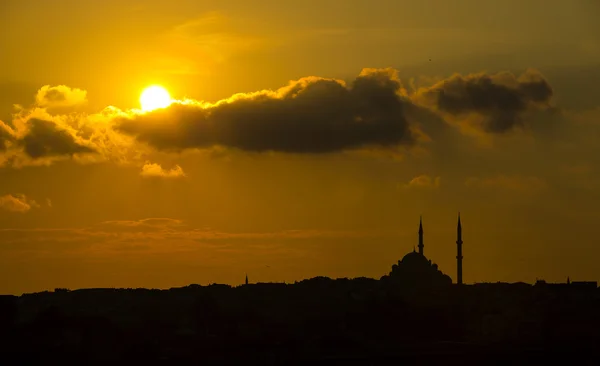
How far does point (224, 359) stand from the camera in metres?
128

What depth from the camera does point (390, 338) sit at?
17650cm

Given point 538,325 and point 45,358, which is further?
point 538,325

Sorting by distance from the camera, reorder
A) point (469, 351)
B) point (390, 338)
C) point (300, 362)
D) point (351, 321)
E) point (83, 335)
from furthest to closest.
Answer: point (351, 321) → point (390, 338) → point (83, 335) → point (469, 351) → point (300, 362)

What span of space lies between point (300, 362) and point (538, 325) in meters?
70.8

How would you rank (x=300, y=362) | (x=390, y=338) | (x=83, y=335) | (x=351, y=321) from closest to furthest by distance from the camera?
(x=300, y=362) < (x=83, y=335) < (x=390, y=338) < (x=351, y=321)

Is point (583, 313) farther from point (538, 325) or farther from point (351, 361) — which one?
point (351, 361)

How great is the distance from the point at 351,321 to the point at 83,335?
50.4 m

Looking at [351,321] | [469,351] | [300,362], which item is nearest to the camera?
[300,362]

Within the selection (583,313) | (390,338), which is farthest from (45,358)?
(583,313)

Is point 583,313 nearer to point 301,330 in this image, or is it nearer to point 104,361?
point 301,330

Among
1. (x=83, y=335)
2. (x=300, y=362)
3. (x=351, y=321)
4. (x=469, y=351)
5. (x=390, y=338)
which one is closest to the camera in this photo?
(x=300, y=362)

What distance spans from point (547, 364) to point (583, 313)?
78.4m

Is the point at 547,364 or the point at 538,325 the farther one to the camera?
the point at 538,325

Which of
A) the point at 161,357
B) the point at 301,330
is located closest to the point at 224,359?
the point at 161,357
